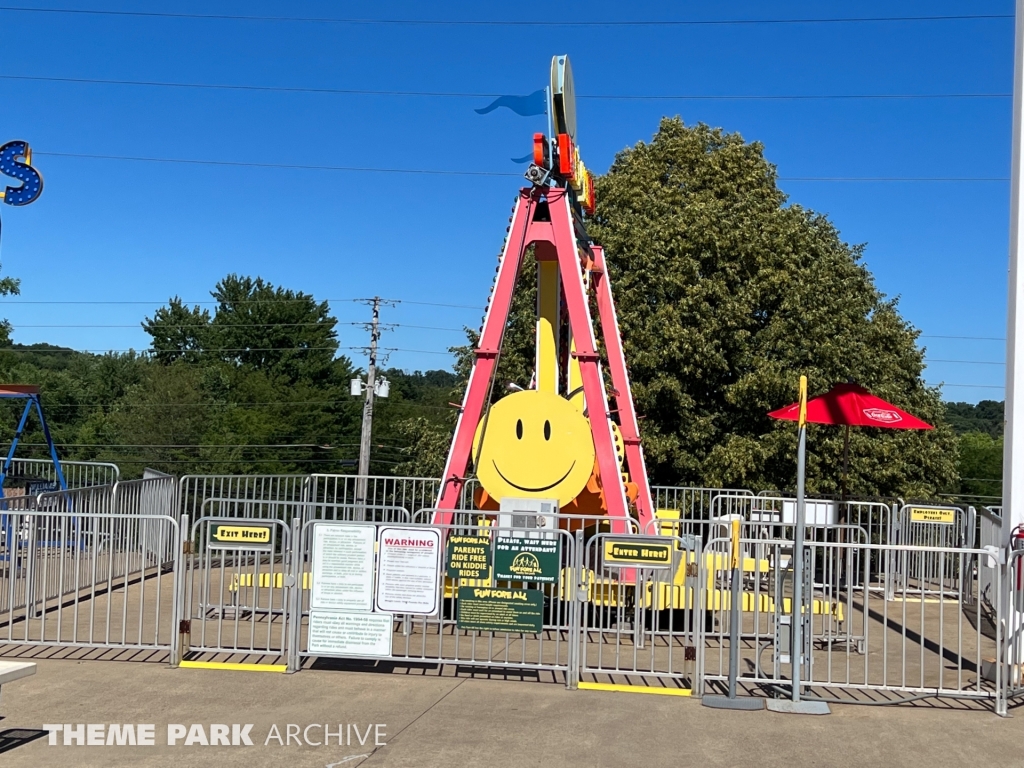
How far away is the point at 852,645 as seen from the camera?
37.1 feet

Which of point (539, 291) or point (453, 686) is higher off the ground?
point (539, 291)

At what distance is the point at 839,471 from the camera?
82.6ft

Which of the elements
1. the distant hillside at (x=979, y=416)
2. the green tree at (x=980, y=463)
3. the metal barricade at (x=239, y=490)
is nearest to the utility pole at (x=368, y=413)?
the metal barricade at (x=239, y=490)

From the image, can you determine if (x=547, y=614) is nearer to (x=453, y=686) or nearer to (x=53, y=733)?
(x=453, y=686)

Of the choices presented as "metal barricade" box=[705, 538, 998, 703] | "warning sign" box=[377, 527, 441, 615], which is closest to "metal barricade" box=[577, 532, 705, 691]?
"metal barricade" box=[705, 538, 998, 703]

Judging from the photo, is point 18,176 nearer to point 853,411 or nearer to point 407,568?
point 407,568

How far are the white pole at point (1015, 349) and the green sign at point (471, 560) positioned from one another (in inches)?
183

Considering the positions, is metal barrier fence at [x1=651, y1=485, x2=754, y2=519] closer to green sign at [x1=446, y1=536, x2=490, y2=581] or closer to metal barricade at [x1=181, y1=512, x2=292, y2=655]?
green sign at [x1=446, y1=536, x2=490, y2=581]

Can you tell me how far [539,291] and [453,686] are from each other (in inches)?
254

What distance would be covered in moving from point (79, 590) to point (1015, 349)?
1021cm

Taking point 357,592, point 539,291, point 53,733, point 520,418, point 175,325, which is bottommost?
point 53,733

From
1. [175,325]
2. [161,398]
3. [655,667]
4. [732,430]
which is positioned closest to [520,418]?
[655,667]

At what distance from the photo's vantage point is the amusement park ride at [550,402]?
12688mm

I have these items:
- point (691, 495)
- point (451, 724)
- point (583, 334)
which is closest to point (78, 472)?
point (583, 334)
